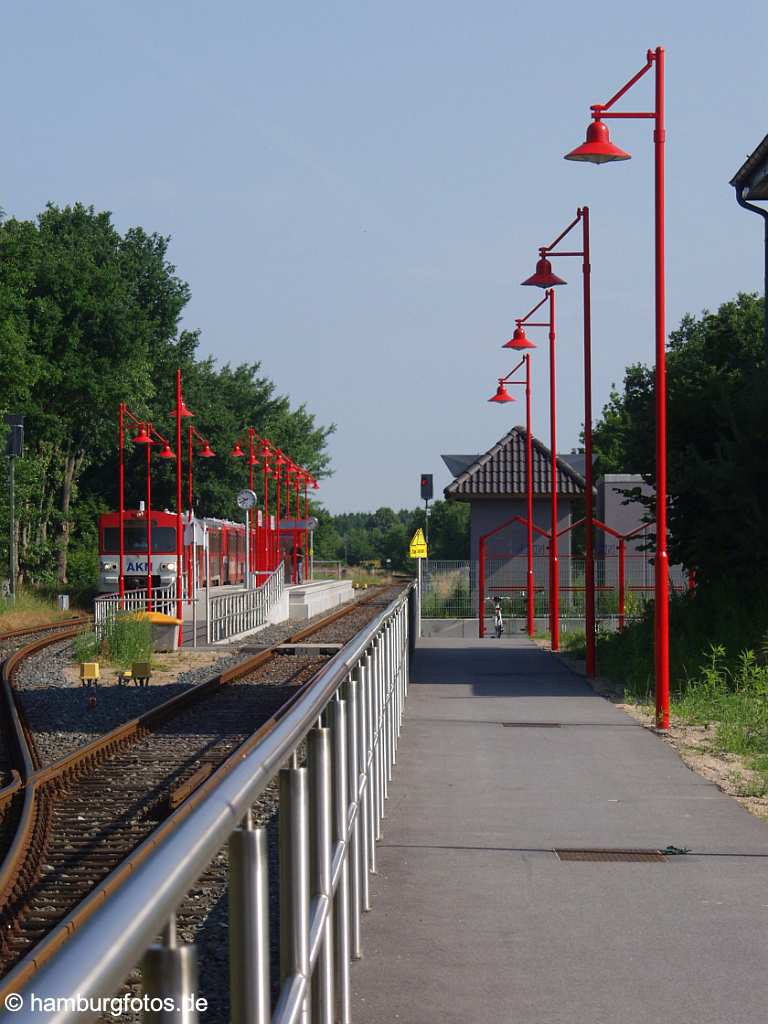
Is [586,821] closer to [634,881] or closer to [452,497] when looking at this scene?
[634,881]

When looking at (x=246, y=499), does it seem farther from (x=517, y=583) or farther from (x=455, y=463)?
(x=455, y=463)

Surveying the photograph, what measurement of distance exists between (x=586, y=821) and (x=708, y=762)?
142 inches

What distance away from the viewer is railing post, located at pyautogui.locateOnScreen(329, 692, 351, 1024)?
193 inches

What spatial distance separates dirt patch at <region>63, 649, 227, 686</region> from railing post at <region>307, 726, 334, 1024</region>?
17.6 m

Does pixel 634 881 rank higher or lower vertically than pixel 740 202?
lower

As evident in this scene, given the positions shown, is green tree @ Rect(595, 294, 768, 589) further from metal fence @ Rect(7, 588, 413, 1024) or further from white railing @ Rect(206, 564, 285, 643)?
white railing @ Rect(206, 564, 285, 643)

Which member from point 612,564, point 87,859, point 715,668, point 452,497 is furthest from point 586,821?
point 452,497

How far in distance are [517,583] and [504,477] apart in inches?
270

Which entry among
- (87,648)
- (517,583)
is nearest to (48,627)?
(87,648)

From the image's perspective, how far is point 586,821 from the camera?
30.5 ft

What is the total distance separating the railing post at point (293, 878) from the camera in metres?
3.56

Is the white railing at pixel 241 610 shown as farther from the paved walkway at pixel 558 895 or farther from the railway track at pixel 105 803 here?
the paved walkway at pixel 558 895

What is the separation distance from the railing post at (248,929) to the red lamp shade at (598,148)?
1408cm

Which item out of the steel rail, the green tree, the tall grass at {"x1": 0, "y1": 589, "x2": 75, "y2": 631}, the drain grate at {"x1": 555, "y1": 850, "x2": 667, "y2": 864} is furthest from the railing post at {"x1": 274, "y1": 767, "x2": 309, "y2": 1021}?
the tall grass at {"x1": 0, "y1": 589, "x2": 75, "y2": 631}
